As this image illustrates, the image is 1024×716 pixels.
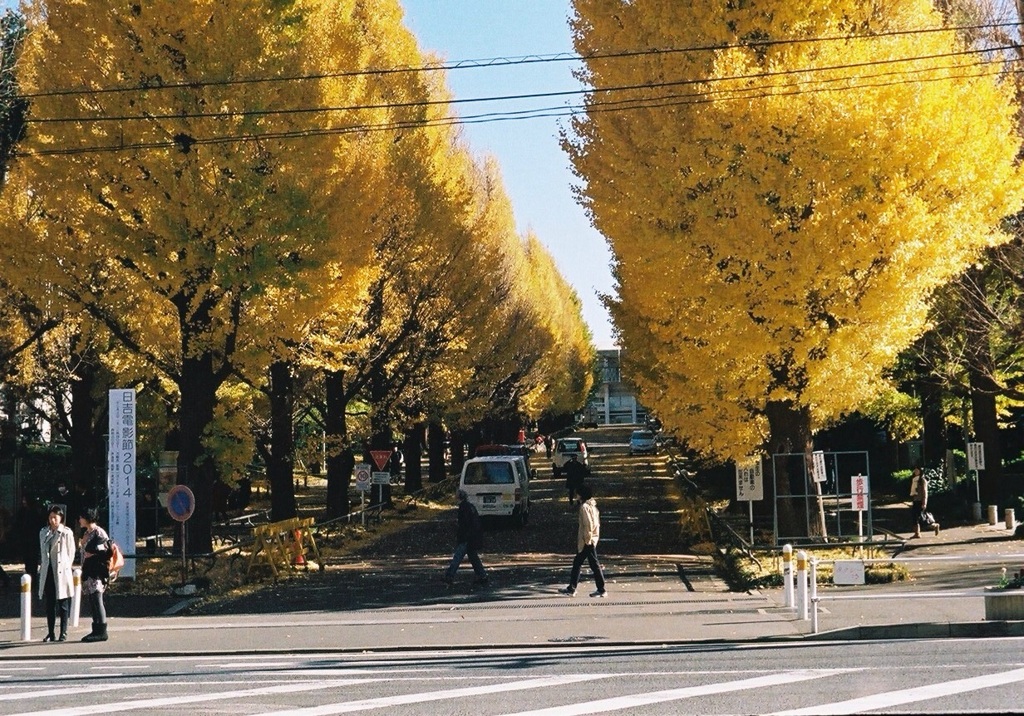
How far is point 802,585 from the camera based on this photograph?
53.2 feet

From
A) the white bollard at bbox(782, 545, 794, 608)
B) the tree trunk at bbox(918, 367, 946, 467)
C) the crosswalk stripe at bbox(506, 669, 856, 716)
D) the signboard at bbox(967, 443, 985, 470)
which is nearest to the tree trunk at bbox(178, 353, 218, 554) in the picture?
the white bollard at bbox(782, 545, 794, 608)

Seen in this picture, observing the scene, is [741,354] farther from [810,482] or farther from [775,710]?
[775,710]

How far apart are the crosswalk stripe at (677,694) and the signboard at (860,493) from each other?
1026 centimetres

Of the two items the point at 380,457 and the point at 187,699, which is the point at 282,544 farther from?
the point at 187,699

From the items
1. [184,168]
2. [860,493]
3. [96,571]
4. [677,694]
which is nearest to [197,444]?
[184,168]

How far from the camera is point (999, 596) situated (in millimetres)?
15219

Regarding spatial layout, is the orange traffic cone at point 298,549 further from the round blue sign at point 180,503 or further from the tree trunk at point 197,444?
the round blue sign at point 180,503

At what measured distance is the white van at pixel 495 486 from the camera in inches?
1286

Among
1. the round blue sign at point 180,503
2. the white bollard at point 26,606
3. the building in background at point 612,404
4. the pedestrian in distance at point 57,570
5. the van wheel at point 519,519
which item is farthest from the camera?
the building in background at point 612,404

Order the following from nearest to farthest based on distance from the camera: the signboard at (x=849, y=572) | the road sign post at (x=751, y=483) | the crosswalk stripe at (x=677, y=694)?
the crosswalk stripe at (x=677, y=694) < the signboard at (x=849, y=572) < the road sign post at (x=751, y=483)

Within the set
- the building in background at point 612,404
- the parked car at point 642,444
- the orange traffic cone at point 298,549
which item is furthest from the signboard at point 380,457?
the building in background at point 612,404

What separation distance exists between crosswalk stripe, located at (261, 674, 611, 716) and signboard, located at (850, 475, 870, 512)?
35.5 ft

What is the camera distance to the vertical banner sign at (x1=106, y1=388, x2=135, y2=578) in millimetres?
21828

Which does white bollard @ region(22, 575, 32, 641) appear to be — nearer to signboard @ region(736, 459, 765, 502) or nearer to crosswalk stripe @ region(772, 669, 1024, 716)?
crosswalk stripe @ region(772, 669, 1024, 716)
